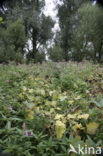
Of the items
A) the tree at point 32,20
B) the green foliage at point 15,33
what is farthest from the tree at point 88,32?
the green foliage at point 15,33

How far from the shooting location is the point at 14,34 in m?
13.5

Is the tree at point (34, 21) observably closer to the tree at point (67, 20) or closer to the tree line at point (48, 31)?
the tree line at point (48, 31)

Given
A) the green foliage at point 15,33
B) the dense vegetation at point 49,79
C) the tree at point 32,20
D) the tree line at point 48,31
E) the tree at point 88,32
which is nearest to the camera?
the dense vegetation at point 49,79

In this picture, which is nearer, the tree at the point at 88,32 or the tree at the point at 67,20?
the tree at the point at 88,32

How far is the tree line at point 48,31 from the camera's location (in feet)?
44.9

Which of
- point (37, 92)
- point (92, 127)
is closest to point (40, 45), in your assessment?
point (37, 92)

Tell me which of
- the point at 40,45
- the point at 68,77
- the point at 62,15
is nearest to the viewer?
the point at 68,77

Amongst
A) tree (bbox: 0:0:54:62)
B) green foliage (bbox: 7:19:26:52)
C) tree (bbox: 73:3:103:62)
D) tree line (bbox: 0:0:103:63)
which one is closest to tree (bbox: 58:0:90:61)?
tree line (bbox: 0:0:103:63)

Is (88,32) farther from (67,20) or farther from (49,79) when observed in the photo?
(49,79)

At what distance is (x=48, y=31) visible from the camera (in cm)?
1731

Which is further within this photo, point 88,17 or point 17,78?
point 88,17

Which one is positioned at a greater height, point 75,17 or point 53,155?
point 75,17

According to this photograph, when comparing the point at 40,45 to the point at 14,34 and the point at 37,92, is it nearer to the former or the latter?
the point at 14,34

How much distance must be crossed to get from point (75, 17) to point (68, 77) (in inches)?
703
